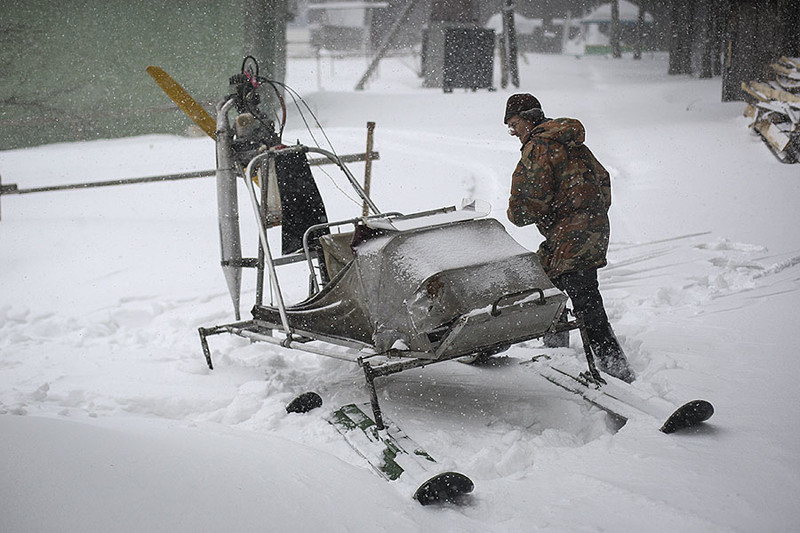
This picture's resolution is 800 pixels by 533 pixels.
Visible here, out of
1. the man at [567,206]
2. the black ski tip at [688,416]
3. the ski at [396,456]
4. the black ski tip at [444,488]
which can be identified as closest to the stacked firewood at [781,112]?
the man at [567,206]

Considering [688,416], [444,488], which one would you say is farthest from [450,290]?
[688,416]

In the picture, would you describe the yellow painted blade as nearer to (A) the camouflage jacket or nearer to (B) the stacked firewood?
(A) the camouflage jacket

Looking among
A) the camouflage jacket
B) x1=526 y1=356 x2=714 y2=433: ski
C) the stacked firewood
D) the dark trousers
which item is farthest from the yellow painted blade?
the stacked firewood

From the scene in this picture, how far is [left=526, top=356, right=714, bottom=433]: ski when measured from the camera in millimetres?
3238

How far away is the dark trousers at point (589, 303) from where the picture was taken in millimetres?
4105

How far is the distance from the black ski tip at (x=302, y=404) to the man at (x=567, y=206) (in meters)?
1.53

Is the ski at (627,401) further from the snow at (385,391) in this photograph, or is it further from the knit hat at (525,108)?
the knit hat at (525,108)

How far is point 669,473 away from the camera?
2900 mm

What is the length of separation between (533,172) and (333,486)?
6.82 feet

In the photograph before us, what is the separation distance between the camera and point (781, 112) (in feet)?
35.7

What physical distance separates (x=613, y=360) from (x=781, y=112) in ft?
28.4

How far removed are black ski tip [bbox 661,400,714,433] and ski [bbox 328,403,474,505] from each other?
42.1 inches

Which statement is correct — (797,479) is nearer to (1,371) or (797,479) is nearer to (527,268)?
(527,268)

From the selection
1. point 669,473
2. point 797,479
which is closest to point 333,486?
point 669,473
